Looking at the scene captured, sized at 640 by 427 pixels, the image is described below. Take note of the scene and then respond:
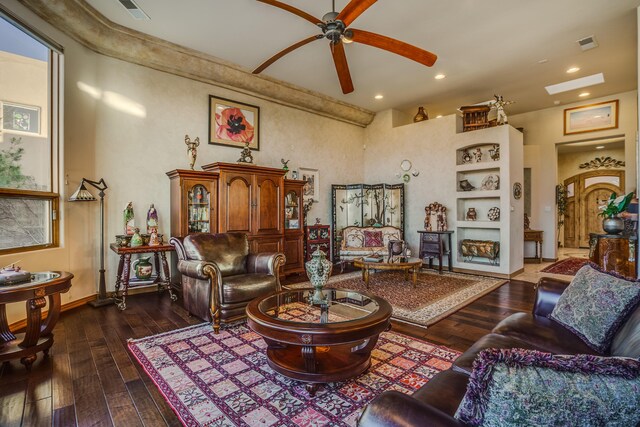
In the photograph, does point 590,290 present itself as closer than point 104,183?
Yes

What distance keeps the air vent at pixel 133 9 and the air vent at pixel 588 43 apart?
19.3 ft

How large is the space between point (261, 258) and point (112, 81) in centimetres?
328

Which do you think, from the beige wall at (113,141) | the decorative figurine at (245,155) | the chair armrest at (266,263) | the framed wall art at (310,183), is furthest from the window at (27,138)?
the framed wall art at (310,183)

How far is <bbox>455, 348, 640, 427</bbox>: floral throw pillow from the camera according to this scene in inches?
26.4

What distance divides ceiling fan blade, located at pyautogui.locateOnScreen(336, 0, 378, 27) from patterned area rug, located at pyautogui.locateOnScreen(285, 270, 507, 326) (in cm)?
306

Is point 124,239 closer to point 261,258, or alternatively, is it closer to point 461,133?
point 261,258

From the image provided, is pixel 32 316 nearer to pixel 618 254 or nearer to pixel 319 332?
pixel 319 332

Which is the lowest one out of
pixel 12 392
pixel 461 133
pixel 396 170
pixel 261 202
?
pixel 12 392

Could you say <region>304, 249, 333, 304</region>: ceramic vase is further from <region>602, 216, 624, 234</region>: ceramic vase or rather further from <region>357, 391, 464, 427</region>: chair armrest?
<region>602, 216, 624, 234</region>: ceramic vase

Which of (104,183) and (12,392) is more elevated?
(104,183)

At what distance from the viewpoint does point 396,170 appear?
24.5 ft

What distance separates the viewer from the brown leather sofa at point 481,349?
89cm

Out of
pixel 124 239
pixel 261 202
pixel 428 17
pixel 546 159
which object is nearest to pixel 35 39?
pixel 124 239

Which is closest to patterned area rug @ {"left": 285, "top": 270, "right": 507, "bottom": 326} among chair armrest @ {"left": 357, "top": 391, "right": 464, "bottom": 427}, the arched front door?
chair armrest @ {"left": 357, "top": 391, "right": 464, "bottom": 427}
